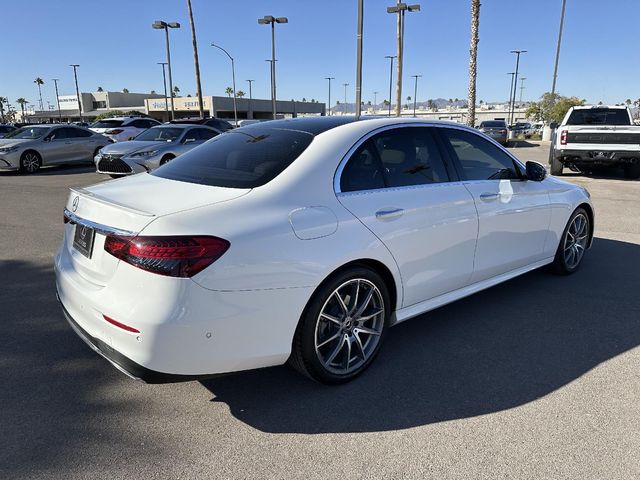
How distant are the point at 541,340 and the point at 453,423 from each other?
140 cm

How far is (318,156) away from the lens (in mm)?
3035

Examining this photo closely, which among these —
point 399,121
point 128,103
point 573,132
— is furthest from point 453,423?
point 128,103

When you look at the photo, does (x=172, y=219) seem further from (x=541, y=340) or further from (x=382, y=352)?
(x=541, y=340)

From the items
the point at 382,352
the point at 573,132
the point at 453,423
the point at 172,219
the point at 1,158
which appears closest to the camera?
the point at 172,219

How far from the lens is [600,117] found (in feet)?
43.3

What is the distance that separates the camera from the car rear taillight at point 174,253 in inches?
92.9

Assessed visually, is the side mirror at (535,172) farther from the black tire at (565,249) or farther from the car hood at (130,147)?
the car hood at (130,147)

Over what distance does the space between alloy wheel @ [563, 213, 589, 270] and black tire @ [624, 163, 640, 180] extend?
9.22m

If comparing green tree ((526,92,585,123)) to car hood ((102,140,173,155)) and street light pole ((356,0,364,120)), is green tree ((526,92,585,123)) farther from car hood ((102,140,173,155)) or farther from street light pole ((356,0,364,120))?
car hood ((102,140,173,155))

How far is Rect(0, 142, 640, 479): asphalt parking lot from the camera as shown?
8.02 ft

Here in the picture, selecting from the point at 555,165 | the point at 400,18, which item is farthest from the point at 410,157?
the point at 400,18

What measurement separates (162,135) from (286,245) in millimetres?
11804

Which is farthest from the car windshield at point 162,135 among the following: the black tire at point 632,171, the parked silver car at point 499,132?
the parked silver car at point 499,132

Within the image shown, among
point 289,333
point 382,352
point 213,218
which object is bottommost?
point 382,352
